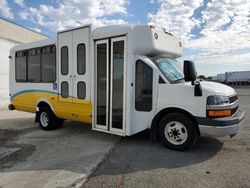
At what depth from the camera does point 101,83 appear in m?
6.18

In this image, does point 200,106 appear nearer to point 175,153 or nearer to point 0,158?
point 175,153

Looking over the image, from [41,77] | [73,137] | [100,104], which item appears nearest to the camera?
[100,104]

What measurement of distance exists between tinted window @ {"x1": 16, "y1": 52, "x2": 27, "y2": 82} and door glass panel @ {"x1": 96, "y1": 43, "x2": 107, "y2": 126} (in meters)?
3.52

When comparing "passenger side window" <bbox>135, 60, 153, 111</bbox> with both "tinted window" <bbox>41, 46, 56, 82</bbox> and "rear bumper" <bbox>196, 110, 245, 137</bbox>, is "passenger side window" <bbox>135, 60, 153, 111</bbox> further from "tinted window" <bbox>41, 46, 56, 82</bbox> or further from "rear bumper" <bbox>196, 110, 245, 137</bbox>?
"tinted window" <bbox>41, 46, 56, 82</bbox>

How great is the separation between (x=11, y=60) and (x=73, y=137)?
4270 mm

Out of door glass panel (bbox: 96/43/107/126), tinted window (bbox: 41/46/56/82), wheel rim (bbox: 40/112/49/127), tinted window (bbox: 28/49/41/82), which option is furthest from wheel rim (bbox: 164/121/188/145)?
tinted window (bbox: 28/49/41/82)

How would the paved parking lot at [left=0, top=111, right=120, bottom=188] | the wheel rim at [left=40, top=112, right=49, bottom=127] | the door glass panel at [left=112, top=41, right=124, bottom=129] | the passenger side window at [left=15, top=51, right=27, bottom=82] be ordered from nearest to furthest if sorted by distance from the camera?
the paved parking lot at [left=0, top=111, right=120, bottom=188] < the door glass panel at [left=112, top=41, right=124, bottom=129] < the wheel rim at [left=40, top=112, right=49, bottom=127] < the passenger side window at [left=15, top=51, right=27, bottom=82]

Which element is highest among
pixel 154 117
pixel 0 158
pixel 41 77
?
pixel 41 77

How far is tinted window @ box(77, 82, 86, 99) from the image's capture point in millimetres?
6453

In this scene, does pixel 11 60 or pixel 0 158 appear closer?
pixel 0 158

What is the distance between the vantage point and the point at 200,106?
4.87 meters

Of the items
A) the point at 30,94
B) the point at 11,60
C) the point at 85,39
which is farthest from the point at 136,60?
the point at 11,60

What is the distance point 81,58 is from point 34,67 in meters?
2.33

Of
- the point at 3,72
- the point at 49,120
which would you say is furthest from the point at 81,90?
the point at 3,72
